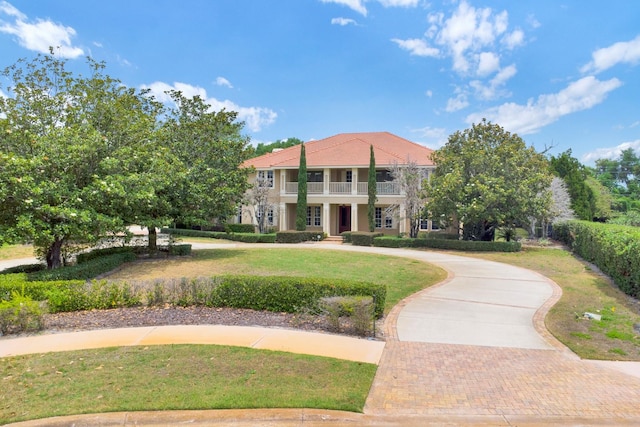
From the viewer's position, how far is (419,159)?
30031mm

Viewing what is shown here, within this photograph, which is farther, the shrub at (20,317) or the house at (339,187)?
the house at (339,187)

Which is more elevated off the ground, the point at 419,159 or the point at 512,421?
the point at 419,159

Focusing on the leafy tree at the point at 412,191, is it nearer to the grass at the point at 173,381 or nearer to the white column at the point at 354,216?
the white column at the point at 354,216

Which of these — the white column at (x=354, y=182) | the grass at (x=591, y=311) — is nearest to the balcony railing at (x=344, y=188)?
the white column at (x=354, y=182)

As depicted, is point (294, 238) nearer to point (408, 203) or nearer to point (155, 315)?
point (408, 203)

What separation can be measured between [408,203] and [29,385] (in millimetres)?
22312

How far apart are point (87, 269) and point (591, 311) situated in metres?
13.2

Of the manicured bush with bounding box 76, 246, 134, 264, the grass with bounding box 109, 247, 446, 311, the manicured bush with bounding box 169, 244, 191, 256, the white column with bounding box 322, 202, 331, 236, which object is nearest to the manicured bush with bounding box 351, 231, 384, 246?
the white column with bounding box 322, 202, 331, 236

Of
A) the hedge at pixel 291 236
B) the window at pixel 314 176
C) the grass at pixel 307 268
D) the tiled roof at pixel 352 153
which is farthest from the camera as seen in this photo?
the window at pixel 314 176

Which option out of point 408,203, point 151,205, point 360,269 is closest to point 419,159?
point 408,203

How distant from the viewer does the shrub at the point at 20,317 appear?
7.06 metres

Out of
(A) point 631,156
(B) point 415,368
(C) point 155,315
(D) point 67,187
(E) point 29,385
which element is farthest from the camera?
(A) point 631,156

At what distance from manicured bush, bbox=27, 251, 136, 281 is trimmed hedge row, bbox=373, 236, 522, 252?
44.8 ft

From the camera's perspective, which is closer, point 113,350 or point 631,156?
point 113,350
